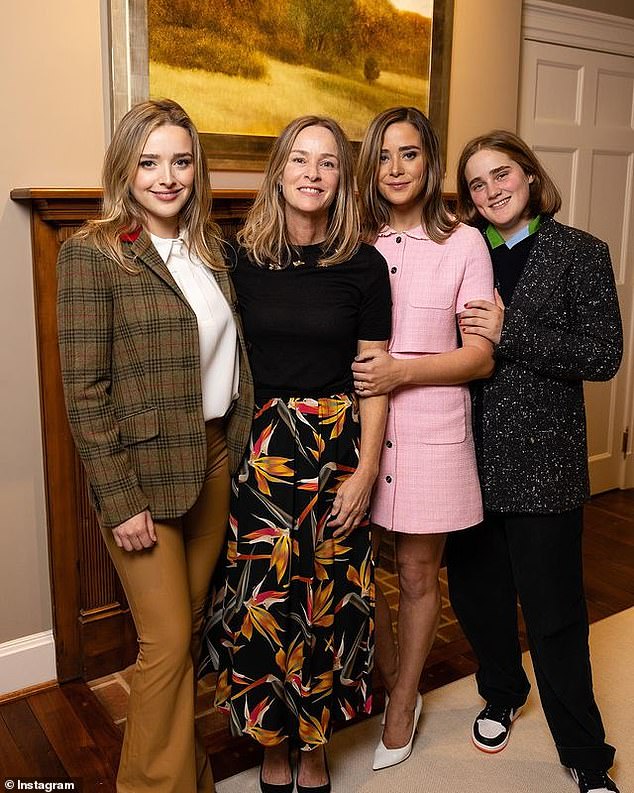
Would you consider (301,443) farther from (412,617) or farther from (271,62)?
(271,62)

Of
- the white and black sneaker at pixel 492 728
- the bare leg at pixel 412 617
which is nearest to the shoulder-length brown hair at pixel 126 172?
the bare leg at pixel 412 617

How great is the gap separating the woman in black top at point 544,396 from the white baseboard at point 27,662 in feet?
4.88

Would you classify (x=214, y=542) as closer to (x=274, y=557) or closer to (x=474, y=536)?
(x=274, y=557)

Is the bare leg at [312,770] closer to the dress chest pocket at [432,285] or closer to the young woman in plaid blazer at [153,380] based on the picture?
the young woman in plaid blazer at [153,380]

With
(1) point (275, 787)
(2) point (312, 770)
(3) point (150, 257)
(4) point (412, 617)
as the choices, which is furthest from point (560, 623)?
(3) point (150, 257)

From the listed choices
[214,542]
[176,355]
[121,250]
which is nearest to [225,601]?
[214,542]

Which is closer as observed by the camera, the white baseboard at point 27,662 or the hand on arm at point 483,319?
the hand on arm at point 483,319

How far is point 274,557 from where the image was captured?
1.98 metres

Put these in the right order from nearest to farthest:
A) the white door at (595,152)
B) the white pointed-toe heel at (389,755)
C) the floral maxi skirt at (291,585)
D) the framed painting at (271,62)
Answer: the floral maxi skirt at (291,585)
the white pointed-toe heel at (389,755)
the framed painting at (271,62)
the white door at (595,152)

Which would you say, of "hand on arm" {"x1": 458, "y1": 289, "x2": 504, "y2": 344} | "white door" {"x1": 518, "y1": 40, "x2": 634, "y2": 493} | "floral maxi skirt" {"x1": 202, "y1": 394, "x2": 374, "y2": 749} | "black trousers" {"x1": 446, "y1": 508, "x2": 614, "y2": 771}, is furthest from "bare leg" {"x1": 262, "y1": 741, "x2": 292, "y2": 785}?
"white door" {"x1": 518, "y1": 40, "x2": 634, "y2": 493}

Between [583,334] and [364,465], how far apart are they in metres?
0.60

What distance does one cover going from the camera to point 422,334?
2070 millimetres

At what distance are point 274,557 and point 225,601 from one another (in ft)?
0.60

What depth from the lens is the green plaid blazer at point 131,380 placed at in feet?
5.73
